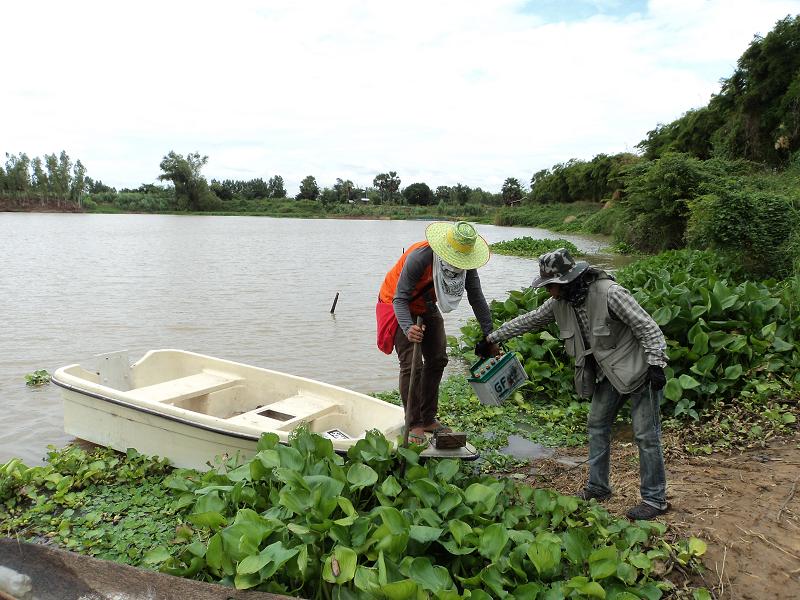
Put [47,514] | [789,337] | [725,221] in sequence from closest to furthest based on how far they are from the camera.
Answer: [47,514], [789,337], [725,221]

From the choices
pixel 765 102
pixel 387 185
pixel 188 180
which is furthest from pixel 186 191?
pixel 765 102

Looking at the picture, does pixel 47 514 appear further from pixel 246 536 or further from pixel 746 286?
pixel 746 286

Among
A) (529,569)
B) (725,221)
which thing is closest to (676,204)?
(725,221)

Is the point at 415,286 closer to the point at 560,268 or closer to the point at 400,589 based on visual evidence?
the point at 560,268

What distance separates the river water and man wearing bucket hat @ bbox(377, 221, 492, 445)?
3547 mm

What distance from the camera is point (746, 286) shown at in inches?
274

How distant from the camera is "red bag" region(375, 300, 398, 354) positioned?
15.8 ft

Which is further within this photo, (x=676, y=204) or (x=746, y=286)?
(x=676, y=204)

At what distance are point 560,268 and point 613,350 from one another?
23.3 inches

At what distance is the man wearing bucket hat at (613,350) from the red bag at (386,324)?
1278 mm

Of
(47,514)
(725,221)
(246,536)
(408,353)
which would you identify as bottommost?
(47,514)

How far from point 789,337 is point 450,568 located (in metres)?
5.08

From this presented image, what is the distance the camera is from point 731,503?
3994 millimetres

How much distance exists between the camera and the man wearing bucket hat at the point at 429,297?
4.41 m
